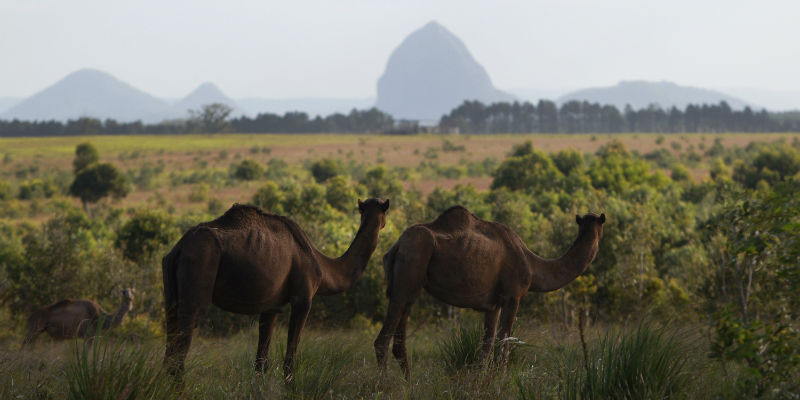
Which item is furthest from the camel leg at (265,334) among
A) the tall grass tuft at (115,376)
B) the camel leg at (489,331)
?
the camel leg at (489,331)

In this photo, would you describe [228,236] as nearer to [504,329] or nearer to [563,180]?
[504,329]

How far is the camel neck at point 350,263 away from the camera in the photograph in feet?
26.9

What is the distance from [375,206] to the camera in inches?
336

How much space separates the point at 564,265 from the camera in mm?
9078

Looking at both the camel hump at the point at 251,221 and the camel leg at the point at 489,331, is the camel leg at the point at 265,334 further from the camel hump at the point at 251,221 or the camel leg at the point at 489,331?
the camel leg at the point at 489,331

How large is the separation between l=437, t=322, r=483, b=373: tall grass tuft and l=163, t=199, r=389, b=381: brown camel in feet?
5.50

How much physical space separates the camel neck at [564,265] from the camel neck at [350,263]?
222 centimetres

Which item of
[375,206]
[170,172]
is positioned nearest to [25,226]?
[170,172]

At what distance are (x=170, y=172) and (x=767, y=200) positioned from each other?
10256cm

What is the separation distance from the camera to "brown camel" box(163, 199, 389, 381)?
6938mm

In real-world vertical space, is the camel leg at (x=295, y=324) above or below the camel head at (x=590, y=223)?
below

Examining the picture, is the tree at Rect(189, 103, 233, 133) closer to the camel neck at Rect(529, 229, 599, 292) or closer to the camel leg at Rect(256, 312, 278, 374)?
the camel neck at Rect(529, 229, 599, 292)

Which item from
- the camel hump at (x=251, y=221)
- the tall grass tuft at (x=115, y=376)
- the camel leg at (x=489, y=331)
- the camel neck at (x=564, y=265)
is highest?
the camel hump at (x=251, y=221)

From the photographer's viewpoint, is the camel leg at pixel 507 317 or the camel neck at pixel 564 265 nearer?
the camel leg at pixel 507 317
